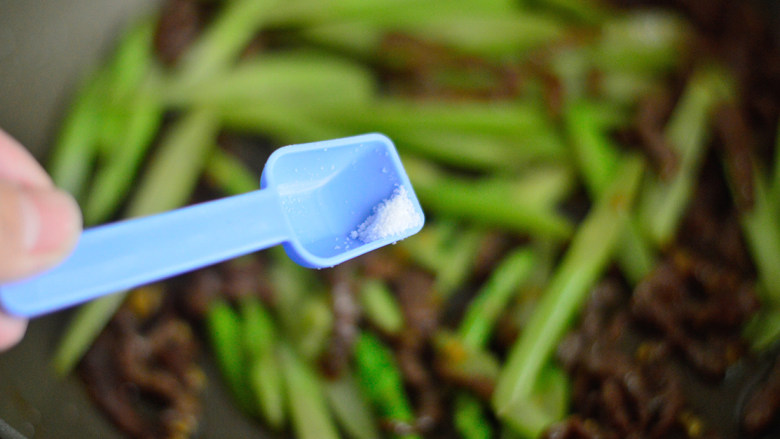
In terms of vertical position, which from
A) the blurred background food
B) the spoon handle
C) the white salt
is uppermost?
the white salt

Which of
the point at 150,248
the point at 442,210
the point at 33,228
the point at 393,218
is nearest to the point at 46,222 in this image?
the point at 33,228

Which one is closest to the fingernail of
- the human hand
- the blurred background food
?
the human hand

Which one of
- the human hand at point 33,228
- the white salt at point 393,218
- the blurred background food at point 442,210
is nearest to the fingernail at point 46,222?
the human hand at point 33,228

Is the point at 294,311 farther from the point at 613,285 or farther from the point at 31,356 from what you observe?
the point at 613,285

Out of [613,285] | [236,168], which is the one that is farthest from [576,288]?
[236,168]

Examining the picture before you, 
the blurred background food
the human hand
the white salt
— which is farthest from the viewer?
the blurred background food

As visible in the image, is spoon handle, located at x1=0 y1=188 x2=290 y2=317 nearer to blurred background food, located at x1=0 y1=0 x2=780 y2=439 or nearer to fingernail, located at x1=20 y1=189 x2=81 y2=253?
fingernail, located at x1=20 y1=189 x2=81 y2=253
